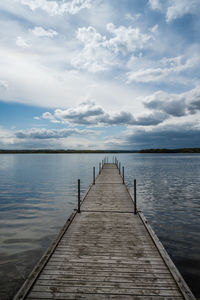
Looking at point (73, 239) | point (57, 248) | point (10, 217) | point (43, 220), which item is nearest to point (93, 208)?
point (43, 220)

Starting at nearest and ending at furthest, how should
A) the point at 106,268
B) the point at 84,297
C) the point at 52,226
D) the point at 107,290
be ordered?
1. the point at 84,297
2. the point at 107,290
3. the point at 106,268
4. the point at 52,226

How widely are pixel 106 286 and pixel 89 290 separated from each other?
430 mm

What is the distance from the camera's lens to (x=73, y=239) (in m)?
7.56

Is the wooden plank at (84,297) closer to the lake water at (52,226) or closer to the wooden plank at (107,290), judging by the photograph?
the wooden plank at (107,290)

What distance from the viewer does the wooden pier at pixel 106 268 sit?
15.1ft

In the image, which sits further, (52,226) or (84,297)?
(52,226)

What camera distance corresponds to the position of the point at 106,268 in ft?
18.3

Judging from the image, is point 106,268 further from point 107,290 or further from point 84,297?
point 84,297

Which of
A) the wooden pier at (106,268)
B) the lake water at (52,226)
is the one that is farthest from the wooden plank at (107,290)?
the lake water at (52,226)

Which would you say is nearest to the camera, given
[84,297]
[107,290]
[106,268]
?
[84,297]

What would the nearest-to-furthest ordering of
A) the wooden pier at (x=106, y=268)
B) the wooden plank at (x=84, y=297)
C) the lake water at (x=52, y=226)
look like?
1. the wooden plank at (x=84, y=297)
2. the wooden pier at (x=106, y=268)
3. the lake water at (x=52, y=226)

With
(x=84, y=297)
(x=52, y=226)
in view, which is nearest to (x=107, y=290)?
(x=84, y=297)

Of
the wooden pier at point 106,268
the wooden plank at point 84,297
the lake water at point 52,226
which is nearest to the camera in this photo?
the wooden plank at point 84,297

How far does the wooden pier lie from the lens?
15.1 feet
